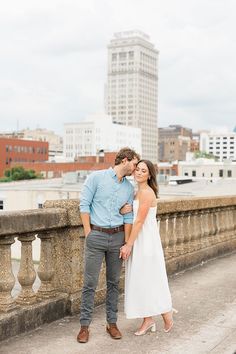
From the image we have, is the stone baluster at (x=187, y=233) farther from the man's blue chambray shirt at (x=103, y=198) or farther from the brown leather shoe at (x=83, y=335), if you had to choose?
the brown leather shoe at (x=83, y=335)

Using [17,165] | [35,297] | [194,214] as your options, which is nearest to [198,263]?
[194,214]

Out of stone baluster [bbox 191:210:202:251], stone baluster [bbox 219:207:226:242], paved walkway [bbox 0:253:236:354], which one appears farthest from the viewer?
stone baluster [bbox 219:207:226:242]

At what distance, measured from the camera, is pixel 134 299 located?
16.6ft

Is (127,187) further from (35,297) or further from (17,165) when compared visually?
(17,165)

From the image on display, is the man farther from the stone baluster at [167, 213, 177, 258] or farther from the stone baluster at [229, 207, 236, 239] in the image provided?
the stone baluster at [229, 207, 236, 239]

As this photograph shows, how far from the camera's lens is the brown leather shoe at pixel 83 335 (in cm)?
472

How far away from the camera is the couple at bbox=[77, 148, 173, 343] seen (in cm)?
476

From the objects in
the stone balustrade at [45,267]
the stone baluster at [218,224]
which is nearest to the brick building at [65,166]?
the stone baluster at [218,224]

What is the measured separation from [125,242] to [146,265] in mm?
326

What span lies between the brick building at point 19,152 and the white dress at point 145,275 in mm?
139245

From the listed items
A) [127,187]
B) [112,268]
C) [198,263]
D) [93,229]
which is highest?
[127,187]

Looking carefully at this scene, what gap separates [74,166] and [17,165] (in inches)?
694

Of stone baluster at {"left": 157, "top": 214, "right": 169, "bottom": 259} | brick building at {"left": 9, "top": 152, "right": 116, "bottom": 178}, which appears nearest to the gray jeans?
stone baluster at {"left": 157, "top": 214, "right": 169, "bottom": 259}

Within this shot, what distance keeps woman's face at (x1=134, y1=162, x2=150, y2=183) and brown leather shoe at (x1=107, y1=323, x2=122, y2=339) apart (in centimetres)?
139
